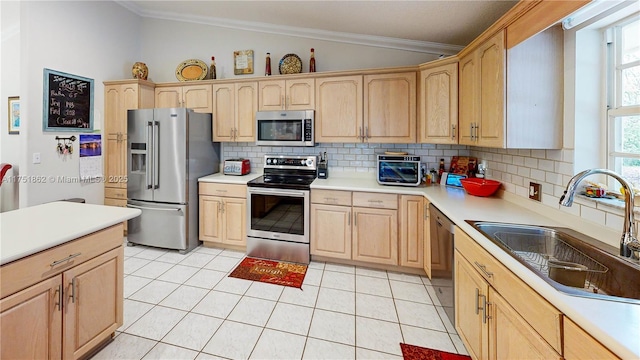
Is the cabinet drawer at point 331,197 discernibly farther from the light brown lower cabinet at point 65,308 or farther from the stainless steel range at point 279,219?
the light brown lower cabinet at point 65,308

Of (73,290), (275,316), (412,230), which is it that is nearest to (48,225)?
(73,290)

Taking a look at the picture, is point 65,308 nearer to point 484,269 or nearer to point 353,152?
point 484,269

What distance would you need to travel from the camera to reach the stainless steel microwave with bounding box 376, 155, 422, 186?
2.76 meters

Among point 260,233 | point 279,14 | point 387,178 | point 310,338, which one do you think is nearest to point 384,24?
point 279,14

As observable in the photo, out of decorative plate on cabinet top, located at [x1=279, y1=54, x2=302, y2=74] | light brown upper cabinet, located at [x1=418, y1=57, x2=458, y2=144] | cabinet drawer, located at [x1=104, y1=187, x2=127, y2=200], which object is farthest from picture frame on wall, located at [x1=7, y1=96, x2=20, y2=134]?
light brown upper cabinet, located at [x1=418, y1=57, x2=458, y2=144]

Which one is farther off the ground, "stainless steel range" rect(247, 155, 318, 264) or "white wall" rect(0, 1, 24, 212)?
"white wall" rect(0, 1, 24, 212)

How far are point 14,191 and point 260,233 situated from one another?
2.91 meters

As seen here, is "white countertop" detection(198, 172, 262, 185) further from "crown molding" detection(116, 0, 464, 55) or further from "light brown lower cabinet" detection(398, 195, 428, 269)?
"crown molding" detection(116, 0, 464, 55)

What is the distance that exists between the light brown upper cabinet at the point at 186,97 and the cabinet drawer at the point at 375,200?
7.42ft

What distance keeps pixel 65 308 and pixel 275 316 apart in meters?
1.26

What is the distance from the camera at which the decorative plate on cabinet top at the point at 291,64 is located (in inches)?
132

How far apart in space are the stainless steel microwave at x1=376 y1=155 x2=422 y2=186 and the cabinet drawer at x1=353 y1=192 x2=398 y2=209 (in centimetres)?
24

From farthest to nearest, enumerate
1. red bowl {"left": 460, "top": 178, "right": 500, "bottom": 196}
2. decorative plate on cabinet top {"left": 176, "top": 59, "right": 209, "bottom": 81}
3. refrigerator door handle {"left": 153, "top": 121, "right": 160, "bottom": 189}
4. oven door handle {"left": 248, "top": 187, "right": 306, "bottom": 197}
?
1. decorative plate on cabinet top {"left": 176, "top": 59, "right": 209, "bottom": 81}
2. refrigerator door handle {"left": 153, "top": 121, "right": 160, "bottom": 189}
3. oven door handle {"left": 248, "top": 187, "right": 306, "bottom": 197}
4. red bowl {"left": 460, "top": 178, "right": 500, "bottom": 196}

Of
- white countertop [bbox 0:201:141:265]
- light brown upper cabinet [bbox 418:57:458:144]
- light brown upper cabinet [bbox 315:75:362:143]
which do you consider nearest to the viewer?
white countertop [bbox 0:201:141:265]
